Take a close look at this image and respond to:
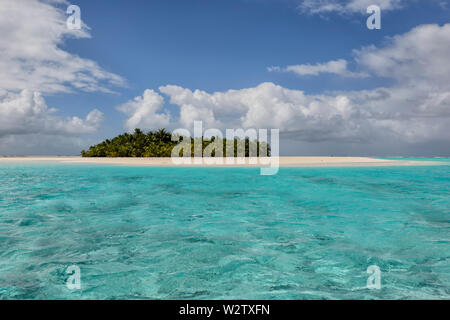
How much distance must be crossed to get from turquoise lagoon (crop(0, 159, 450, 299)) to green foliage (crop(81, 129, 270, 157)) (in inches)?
1378

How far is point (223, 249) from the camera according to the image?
534 cm

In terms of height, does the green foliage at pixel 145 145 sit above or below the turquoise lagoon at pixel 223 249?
above

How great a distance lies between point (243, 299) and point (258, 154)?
45.6m

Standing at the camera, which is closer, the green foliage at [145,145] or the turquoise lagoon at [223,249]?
the turquoise lagoon at [223,249]

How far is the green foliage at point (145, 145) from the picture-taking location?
1800 inches

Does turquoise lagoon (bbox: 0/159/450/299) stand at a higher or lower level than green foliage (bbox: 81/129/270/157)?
lower

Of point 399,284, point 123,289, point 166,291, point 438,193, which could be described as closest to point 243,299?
point 166,291

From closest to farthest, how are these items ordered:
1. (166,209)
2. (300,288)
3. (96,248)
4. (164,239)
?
(300,288) → (96,248) → (164,239) → (166,209)

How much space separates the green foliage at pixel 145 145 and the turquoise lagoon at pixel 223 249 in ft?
115

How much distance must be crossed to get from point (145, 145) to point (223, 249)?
158ft

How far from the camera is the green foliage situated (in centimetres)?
4572

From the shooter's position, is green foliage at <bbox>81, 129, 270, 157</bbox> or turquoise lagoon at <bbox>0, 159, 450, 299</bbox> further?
green foliage at <bbox>81, 129, 270, 157</bbox>

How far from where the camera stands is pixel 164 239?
5.94 meters
